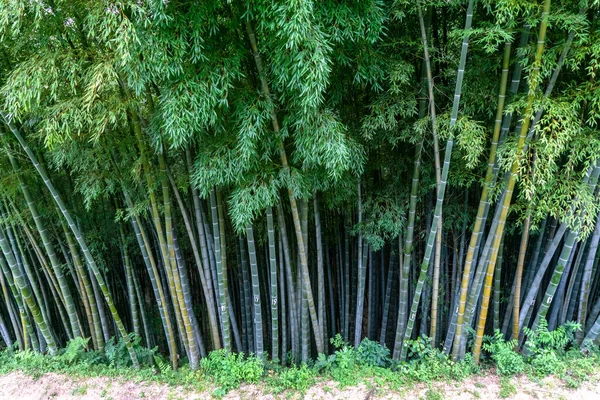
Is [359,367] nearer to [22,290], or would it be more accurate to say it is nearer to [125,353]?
[125,353]

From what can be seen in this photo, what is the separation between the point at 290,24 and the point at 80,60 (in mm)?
1534

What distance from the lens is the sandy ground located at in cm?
280

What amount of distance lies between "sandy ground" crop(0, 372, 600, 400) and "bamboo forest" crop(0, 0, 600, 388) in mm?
316

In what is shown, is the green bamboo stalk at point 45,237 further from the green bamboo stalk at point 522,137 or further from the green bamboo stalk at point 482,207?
the green bamboo stalk at point 522,137

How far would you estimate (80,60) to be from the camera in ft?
7.84

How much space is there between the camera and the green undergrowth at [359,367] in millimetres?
2967

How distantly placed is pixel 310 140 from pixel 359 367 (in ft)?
7.20

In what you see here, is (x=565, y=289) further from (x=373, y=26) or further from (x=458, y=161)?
(x=373, y=26)

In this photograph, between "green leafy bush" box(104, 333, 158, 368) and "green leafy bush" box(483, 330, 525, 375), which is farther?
"green leafy bush" box(104, 333, 158, 368)

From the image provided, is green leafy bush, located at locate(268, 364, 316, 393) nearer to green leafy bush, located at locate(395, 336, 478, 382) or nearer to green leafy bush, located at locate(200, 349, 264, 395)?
green leafy bush, located at locate(200, 349, 264, 395)

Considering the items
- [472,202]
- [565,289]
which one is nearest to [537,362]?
[565,289]

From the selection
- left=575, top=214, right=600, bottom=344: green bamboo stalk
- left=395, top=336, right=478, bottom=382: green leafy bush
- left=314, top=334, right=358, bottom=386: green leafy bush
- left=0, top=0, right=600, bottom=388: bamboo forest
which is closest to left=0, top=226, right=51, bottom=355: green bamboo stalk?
left=0, top=0, right=600, bottom=388: bamboo forest

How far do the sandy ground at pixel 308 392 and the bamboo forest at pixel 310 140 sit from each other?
316 millimetres

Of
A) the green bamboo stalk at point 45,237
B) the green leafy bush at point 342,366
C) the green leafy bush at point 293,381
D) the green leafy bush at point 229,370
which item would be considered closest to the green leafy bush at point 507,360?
the green leafy bush at point 342,366
